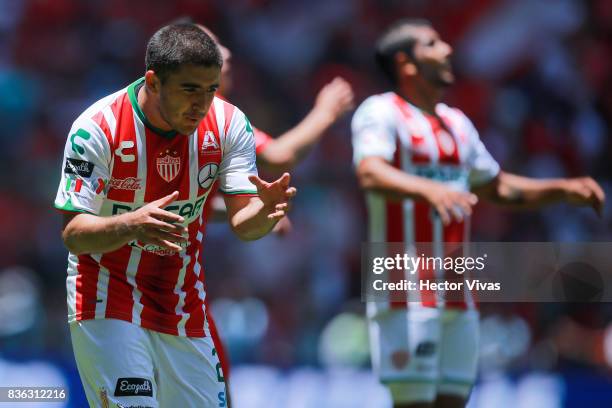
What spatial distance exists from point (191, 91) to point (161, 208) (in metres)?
0.45

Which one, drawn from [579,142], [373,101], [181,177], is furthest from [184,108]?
[579,142]

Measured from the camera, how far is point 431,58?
19.7 ft

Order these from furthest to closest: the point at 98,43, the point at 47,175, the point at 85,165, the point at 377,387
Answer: the point at 98,43 < the point at 47,175 < the point at 377,387 < the point at 85,165

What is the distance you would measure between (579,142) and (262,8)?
366cm

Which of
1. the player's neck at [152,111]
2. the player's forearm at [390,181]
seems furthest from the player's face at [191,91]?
the player's forearm at [390,181]

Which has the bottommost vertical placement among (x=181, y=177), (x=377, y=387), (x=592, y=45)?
(x=377, y=387)

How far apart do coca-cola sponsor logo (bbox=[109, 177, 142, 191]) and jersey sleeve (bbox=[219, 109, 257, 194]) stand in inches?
14.1

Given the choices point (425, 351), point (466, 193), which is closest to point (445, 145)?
point (466, 193)

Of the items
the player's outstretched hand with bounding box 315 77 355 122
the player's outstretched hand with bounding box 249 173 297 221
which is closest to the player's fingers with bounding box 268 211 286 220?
the player's outstretched hand with bounding box 249 173 297 221

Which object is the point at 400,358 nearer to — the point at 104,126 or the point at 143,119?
the point at 143,119

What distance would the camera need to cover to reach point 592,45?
37.2 ft

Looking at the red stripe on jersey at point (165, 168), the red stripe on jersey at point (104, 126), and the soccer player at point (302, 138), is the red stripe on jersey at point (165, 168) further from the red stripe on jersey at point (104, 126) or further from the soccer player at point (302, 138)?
the soccer player at point (302, 138)

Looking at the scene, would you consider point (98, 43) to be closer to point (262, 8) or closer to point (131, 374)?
point (262, 8)

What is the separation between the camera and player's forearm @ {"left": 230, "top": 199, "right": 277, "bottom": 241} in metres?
4.00
